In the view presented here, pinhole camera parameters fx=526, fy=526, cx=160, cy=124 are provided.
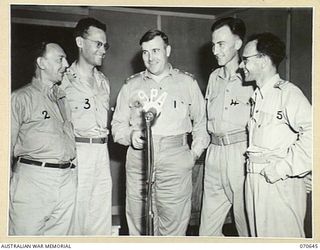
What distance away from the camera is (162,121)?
129cm

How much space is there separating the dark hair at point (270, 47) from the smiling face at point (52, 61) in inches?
18.4

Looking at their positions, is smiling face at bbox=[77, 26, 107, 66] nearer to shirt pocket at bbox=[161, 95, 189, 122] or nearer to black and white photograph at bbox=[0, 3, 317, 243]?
black and white photograph at bbox=[0, 3, 317, 243]

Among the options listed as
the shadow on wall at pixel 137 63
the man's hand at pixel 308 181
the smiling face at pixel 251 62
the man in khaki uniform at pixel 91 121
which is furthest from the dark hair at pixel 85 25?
the man's hand at pixel 308 181

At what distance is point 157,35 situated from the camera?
1300 mm

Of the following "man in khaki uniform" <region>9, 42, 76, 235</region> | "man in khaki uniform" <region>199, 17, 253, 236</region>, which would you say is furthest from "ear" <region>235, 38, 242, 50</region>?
"man in khaki uniform" <region>9, 42, 76, 235</region>

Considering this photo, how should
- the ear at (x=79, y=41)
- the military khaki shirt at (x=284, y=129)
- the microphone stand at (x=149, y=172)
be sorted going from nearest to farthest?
the microphone stand at (x=149, y=172) → the military khaki shirt at (x=284, y=129) → the ear at (x=79, y=41)

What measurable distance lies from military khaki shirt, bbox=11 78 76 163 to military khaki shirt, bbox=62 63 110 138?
0.02 metres

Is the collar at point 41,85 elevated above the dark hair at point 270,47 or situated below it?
below

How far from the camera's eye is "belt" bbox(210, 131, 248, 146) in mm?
1271

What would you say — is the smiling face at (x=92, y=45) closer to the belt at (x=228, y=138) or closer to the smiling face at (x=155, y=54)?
the smiling face at (x=155, y=54)

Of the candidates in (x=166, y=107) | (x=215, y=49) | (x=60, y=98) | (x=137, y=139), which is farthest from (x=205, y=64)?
(x=60, y=98)

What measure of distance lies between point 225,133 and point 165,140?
0.15m

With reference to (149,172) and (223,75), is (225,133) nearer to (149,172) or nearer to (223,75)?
(223,75)

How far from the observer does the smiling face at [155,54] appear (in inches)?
51.0
